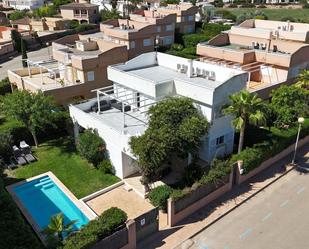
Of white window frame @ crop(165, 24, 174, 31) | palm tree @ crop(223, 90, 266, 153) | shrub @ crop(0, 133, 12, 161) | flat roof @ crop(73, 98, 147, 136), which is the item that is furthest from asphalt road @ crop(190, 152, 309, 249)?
white window frame @ crop(165, 24, 174, 31)

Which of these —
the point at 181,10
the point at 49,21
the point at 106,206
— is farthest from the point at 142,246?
the point at 49,21

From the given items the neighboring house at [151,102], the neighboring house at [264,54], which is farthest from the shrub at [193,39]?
the neighboring house at [151,102]

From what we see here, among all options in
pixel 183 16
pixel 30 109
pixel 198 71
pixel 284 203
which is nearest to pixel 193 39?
pixel 183 16

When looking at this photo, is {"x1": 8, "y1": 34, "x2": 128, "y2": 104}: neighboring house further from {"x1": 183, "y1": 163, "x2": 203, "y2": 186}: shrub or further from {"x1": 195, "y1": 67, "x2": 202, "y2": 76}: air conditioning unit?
{"x1": 183, "y1": 163, "x2": 203, "y2": 186}: shrub

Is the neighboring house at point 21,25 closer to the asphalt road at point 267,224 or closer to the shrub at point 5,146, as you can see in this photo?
the shrub at point 5,146

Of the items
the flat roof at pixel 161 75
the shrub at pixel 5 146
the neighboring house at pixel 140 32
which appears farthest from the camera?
the neighboring house at pixel 140 32

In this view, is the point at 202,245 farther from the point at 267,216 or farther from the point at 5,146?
the point at 5,146
